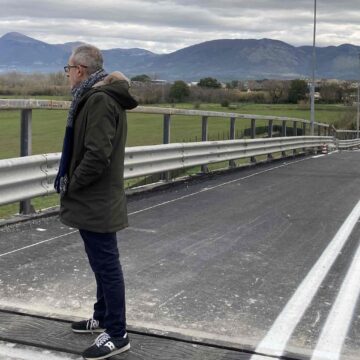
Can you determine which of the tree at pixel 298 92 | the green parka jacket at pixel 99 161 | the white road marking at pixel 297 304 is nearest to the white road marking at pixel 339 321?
the white road marking at pixel 297 304

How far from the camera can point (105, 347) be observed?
3479 mm

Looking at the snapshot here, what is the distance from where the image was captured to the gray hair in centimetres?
348

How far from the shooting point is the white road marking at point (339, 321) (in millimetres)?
3641

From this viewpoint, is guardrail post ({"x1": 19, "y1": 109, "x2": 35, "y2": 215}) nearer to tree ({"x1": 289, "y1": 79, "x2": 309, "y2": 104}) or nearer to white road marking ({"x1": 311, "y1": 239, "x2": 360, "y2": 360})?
white road marking ({"x1": 311, "y1": 239, "x2": 360, "y2": 360})

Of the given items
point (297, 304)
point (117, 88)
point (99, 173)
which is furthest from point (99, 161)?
point (297, 304)

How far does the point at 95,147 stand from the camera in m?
3.34

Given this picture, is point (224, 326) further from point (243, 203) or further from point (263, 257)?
point (243, 203)

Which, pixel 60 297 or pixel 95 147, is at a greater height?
pixel 95 147

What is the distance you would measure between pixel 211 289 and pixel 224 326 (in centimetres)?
75

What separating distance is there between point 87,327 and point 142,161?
5.61m

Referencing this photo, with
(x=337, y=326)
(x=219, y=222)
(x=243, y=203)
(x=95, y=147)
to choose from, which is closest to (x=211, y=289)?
(x=337, y=326)

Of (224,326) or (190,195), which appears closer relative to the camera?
(224,326)

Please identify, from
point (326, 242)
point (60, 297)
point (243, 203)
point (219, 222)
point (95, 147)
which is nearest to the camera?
point (95, 147)

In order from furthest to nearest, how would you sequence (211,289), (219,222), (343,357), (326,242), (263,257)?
(219,222) < (326,242) < (263,257) < (211,289) < (343,357)
